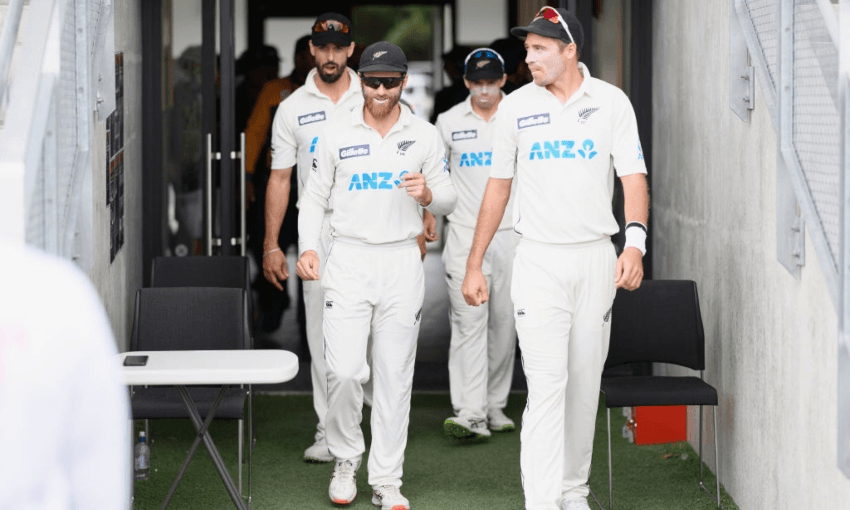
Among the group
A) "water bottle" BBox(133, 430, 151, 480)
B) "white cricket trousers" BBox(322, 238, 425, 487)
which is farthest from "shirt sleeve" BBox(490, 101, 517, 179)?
"water bottle" BBox(133, 430, 151, 480)

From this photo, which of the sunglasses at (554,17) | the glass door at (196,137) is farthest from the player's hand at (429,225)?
the glass door at (196,137)

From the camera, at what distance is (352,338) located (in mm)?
4824

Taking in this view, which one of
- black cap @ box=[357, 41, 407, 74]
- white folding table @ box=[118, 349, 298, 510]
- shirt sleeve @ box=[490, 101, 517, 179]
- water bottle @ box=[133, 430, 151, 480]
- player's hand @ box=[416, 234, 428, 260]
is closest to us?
white folding table @ box=[118, 349, 298, 510]

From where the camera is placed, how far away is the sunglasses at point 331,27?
220 inches

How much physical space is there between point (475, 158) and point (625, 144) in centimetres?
162

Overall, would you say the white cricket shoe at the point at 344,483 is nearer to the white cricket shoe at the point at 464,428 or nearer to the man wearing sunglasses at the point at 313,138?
the man wearing sunglasses at the point at 313,138

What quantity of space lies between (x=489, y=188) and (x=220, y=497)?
1719 millimetres

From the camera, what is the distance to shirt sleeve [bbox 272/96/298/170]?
225 inches

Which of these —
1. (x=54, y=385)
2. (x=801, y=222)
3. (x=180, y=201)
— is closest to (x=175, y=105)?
(x=180, y=201)

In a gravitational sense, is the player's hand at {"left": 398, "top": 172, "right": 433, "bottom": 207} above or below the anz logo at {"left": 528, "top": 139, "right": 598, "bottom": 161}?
below

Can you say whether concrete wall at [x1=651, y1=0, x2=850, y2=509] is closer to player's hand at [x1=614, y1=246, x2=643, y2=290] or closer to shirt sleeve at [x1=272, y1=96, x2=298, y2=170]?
player's hand at [x1=614, y1=246, x2=643, y2=290]

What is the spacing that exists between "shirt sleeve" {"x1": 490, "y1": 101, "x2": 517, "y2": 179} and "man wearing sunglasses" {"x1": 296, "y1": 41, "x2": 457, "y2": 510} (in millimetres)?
297

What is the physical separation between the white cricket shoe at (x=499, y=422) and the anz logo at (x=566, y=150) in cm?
211

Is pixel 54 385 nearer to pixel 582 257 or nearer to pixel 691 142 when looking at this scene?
pixel 582 257
